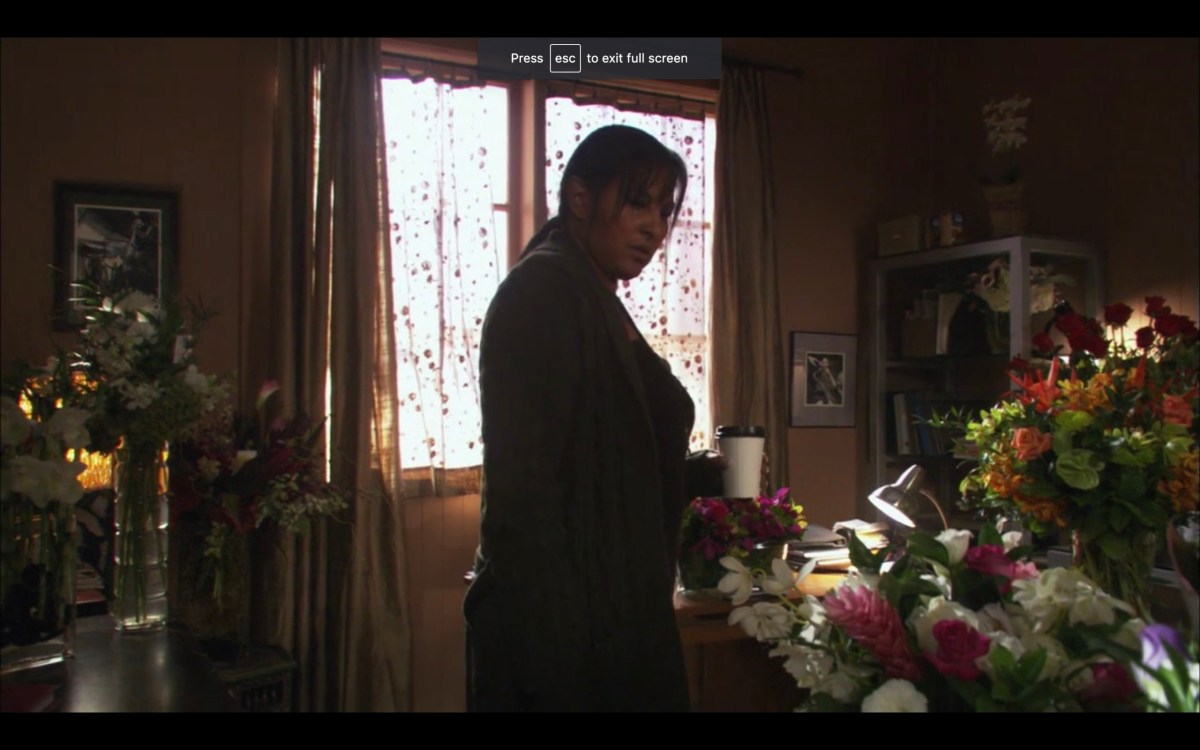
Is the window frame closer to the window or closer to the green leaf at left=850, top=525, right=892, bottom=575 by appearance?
the window

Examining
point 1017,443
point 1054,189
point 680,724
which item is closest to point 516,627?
point 680,724

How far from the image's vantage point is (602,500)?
1275 mm

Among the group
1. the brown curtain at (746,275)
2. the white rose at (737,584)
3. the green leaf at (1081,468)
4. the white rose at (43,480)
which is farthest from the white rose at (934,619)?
the brown curtain at (746,275)

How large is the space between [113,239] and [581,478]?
7.86ft

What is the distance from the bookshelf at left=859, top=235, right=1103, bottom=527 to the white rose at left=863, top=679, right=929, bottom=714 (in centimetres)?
312

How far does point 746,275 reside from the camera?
4.06 metres

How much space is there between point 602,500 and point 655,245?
443mm

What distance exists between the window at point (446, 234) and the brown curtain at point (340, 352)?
0.31ft

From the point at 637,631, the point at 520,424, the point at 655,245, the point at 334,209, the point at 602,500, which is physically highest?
the point at 334,209

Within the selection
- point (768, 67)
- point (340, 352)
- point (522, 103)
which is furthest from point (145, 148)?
point (768, 67)

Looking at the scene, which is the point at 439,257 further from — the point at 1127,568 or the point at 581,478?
the point at 1127,568
